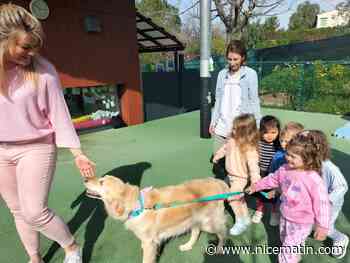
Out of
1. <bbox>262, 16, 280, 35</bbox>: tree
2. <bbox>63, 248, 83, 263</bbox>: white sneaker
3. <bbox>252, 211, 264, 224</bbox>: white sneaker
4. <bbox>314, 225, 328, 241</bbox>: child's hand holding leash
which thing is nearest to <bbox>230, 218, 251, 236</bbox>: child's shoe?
<bbox>252, 211, 264, 224</bbox>: white sneaker

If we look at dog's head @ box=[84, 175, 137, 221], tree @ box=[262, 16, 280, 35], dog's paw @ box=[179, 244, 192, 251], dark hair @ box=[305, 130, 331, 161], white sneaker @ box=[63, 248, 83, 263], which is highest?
tree @ box=[262, 16, 280, 35]

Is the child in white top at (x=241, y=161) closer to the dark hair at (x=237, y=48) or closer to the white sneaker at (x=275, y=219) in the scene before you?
the white sneaker at (x=275, y=219)

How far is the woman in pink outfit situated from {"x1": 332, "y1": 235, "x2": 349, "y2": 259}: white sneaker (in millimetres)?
2258

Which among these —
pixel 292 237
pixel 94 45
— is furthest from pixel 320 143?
pixel 94 45

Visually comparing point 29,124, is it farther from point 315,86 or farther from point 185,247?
point 315,86

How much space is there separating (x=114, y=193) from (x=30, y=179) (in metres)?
0.59

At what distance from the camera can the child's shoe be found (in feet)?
10.3

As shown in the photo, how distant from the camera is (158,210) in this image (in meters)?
2.41

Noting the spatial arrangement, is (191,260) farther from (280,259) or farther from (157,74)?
(157,74)

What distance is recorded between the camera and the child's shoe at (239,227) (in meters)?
3.13

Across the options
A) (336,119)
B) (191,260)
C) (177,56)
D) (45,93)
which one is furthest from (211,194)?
(177,56)

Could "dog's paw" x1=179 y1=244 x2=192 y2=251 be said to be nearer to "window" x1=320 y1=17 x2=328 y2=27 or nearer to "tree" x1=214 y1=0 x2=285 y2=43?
"tree" x1=214 y1=0 x2=285 y2=43

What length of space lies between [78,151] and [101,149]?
4.11 metres

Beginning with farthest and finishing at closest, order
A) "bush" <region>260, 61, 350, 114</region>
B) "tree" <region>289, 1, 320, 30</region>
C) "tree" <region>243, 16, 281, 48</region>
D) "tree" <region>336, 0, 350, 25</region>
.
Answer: "tree" <region>289, 1, 320, 30</region> < "tree" <region>243, 16, 281, 48</region> < "tree" <region>336, 0, 350, 25</region> < "bush" <region>260, 61, 350, 114</region>
